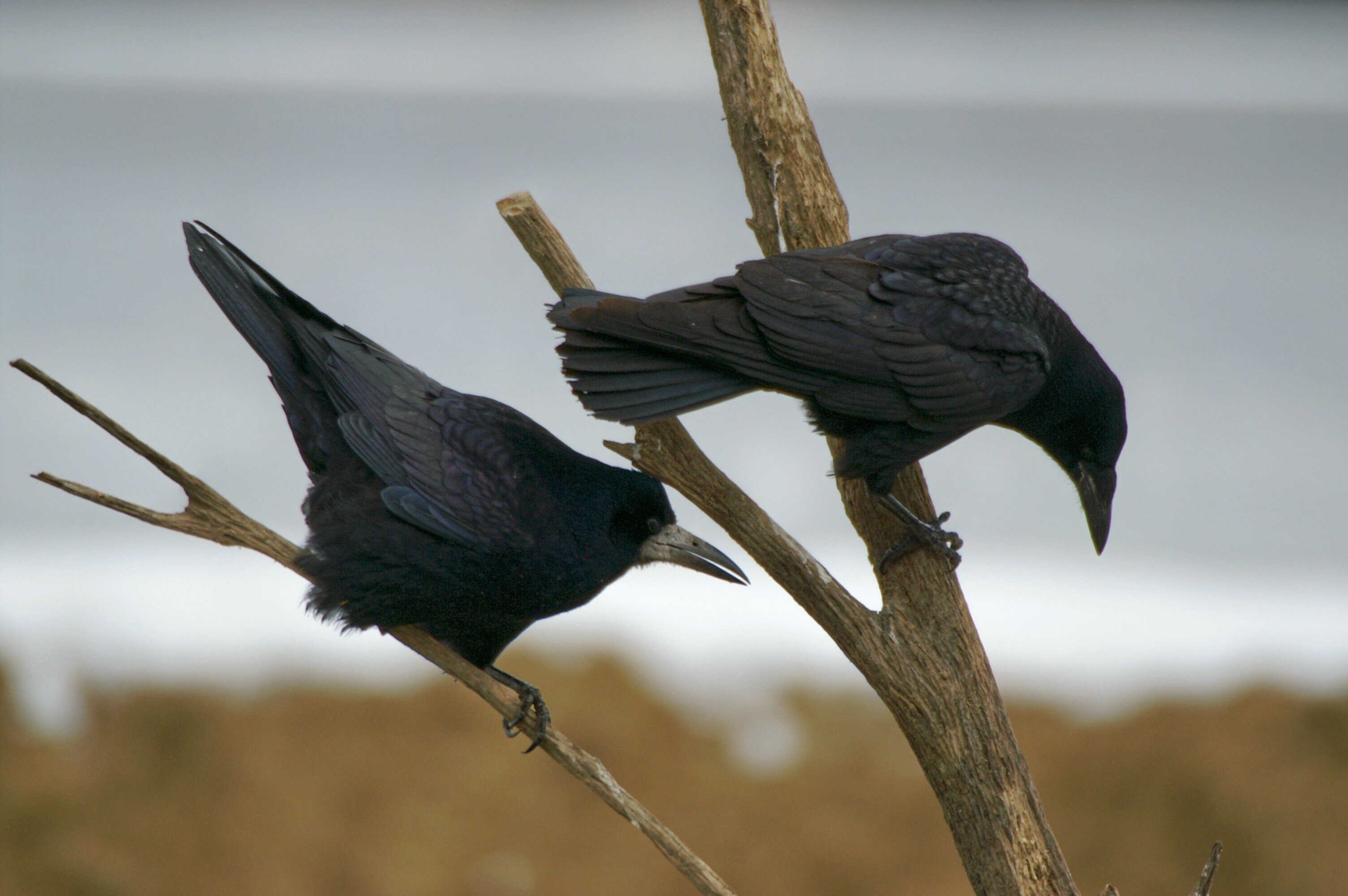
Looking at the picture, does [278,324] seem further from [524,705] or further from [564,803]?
[564,803]

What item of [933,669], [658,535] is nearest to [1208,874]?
[933,669]

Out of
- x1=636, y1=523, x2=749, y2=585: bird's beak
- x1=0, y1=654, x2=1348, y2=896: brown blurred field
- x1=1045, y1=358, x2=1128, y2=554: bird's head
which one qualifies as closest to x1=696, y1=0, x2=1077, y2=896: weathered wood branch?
x1=636, y1=523, x2=749, y2=585: bird's beak

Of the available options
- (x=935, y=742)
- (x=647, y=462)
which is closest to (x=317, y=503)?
(x=647, y=462)

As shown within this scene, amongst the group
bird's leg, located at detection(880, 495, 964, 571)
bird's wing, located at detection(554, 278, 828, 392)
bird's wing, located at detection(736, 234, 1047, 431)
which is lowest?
bird's leg, located at detection(880, 495, 964, 571)

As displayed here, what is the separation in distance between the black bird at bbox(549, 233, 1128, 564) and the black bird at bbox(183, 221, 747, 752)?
0.23 meters

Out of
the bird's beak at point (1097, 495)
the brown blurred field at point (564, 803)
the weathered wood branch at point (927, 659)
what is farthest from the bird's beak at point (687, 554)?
the brown blurred field at point (564, 803)

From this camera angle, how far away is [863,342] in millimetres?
1539

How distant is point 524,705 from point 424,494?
34 cm

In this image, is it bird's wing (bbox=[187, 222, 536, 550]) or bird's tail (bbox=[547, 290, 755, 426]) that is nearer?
bird's tail (bbox=[547, 290, 755, 426])

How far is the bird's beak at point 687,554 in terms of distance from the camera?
161 centimetres

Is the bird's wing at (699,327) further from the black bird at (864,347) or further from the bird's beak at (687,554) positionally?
the bird's beak at (687,554)

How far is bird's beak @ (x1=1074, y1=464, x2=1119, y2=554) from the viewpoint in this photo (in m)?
1.80

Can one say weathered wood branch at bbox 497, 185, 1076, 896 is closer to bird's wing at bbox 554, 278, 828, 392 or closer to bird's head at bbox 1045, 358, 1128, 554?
→ bird's wing at bbox 554, 278, 828, 392

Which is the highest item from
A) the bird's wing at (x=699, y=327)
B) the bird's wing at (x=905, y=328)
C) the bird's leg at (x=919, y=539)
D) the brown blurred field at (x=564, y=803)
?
the bird's wing at (x=905, y=328)
